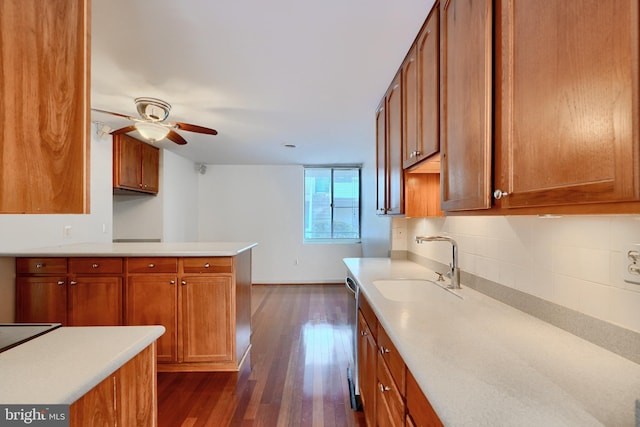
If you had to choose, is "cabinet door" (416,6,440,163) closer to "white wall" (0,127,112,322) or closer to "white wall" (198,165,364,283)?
"white wall" (0,127,112,322)

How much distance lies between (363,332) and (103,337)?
131 cm

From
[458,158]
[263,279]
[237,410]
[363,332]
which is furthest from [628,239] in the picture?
[263,279]

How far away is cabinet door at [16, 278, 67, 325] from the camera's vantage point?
7.89 ft

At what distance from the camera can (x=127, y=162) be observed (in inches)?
144

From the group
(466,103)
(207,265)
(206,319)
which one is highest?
(466,103)

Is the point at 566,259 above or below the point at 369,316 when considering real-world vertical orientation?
above

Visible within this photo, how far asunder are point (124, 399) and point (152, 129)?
2.20 meters

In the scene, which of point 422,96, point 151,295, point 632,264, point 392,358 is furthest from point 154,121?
point 632,264

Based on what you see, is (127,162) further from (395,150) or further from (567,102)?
(567,102)

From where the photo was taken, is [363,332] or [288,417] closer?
[363,332]

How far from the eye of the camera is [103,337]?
0.94 metres

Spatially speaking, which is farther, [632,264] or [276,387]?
[276,387]

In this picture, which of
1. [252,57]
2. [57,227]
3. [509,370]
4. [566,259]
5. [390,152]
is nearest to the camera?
[509,370]

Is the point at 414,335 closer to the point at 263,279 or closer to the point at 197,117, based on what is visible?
the point at 197,117
